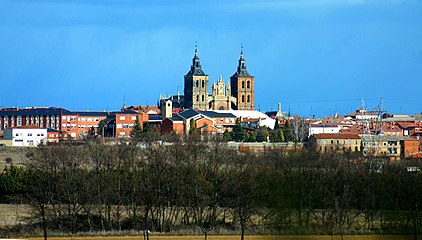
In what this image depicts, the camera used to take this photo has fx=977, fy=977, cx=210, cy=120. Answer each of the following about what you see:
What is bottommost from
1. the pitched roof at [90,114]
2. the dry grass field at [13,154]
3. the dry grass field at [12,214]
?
the dry grass field at [12,214]

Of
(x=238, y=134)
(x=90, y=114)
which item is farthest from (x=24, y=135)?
(x=238, y=134)

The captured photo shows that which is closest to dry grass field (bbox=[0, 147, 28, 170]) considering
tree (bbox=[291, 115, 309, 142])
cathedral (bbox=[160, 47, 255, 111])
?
tree (bbox=[291, 115, 309, 142])

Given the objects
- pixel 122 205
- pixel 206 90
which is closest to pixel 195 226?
pixel 122 205

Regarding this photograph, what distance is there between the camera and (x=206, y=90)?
9744 centimetres

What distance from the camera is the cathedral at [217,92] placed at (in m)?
97.2

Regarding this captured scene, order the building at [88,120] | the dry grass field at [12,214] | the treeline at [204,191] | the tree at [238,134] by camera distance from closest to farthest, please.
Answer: the treeline at [204,191] → the dry grass field at [12,214] → the tree at [238,134] → the building at [88,120]

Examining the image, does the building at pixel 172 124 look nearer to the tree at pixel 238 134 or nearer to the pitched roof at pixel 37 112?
the tree at pixel 238 134

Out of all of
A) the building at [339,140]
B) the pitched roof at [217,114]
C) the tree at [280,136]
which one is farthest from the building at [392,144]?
the pitched roof at [217,114]

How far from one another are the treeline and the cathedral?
58.0 metres

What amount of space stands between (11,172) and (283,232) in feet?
63.1

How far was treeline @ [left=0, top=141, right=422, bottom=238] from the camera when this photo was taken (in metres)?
29.7

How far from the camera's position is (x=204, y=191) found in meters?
34.4

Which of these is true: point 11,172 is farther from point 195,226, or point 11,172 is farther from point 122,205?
point 195,226

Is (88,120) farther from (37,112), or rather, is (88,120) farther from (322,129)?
(322,129)
